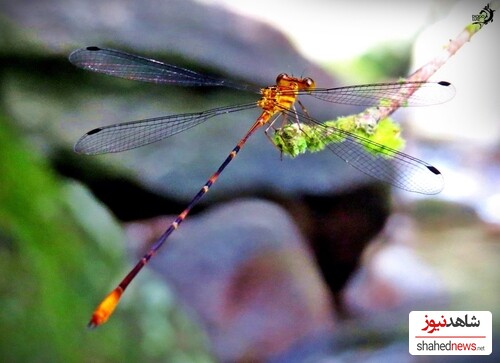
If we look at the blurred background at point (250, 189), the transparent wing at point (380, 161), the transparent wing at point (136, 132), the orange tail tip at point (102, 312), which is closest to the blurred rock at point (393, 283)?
the blurred background at point (250, 189)

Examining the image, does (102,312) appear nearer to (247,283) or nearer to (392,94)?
(247,283)

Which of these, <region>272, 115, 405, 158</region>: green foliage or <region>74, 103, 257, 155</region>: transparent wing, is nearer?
<region>272, 115, 405, 158</region>: green foliage

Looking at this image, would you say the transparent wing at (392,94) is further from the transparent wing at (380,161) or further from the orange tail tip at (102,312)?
the orange tail tip at (102,312)

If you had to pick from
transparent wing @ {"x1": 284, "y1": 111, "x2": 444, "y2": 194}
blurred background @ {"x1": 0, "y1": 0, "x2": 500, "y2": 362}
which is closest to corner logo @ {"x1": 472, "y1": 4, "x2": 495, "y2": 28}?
blurred background @ {"x1": 0, "y1": 0, "x2": 500, "y2": 362}

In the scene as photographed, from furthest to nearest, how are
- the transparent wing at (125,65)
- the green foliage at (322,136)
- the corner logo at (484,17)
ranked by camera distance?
1. the corner logo at (484,17)
2. the transparent wing at (125,65)
3. the green foliage at (322,136)

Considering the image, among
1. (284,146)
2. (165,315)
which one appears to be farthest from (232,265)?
(284,146)

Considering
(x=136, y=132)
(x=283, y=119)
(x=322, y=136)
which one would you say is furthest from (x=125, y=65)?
(x=322, y=136)

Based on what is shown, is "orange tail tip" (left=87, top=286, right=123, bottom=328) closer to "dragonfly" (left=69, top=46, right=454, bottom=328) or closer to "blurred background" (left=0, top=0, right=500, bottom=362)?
"dragonfly" (left=69, top=46, right=454, bottom=328)
